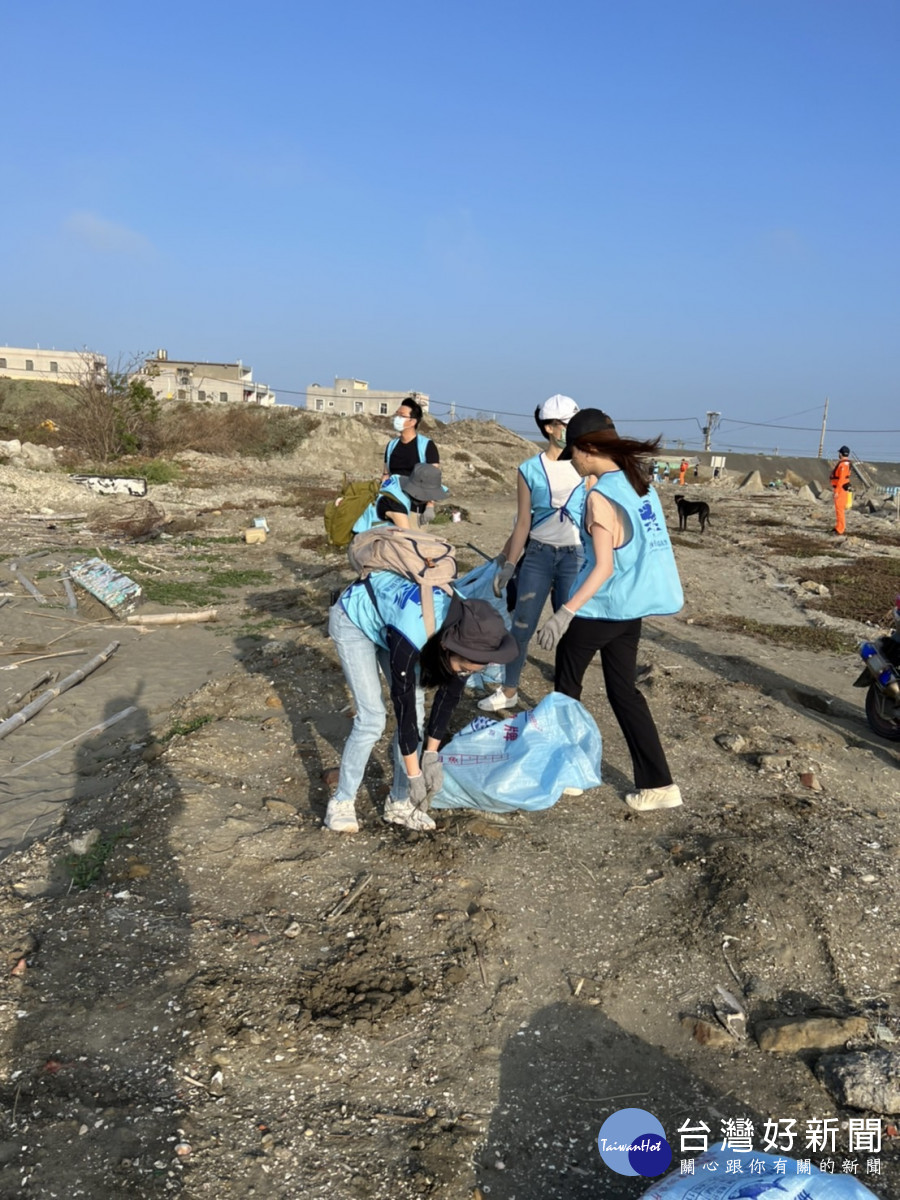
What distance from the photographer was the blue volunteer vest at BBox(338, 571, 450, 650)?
10.7 ft

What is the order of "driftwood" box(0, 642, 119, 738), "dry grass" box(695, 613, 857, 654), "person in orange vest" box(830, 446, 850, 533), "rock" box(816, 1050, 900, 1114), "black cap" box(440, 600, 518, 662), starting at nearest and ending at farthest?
"rock" box(816, 1050, 900, 1114) → "black cap" box(440, 600, 518, 662) → "driftwood" box(0, 642, 119, 738) → "dry grass" box(695, 613, 857, 654) → "person in orange vest" box(830, 446, 850, 533)

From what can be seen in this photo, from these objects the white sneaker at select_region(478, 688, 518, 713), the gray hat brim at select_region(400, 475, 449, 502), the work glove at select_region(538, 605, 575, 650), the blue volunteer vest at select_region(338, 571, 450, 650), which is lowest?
the white sneaker at select_region(478, 688, 518, 713)

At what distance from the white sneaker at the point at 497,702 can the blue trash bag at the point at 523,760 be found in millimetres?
1211

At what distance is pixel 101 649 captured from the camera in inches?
293

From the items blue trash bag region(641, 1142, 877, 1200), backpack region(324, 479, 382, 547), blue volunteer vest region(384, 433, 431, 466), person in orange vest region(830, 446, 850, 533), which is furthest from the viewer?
person in orange vest region(830, 446, 850, 533)

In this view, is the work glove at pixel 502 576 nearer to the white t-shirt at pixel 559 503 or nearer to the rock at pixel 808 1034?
the white t-shirt at pixel 559 503

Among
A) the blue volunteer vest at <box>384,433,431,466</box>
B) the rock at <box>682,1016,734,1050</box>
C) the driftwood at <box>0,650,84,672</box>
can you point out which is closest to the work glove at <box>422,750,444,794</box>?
the rock at <box>682,1016,734,1050</box>

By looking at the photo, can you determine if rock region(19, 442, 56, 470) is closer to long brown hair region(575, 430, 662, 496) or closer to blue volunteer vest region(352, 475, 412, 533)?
blue volunteer vest region(352, 475, 412, 533)

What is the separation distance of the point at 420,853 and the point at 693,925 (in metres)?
1.16

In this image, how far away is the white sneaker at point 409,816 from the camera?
390 cm

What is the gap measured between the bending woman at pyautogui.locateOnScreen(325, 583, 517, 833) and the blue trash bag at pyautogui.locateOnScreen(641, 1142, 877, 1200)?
5.38 ft

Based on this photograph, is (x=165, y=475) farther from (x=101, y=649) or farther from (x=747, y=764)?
(x=747, y=764)

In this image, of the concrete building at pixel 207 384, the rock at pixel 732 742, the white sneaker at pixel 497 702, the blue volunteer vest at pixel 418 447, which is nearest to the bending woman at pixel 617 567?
the rock at pixel 732 742

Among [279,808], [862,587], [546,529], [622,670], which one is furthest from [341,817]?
[862,587]
